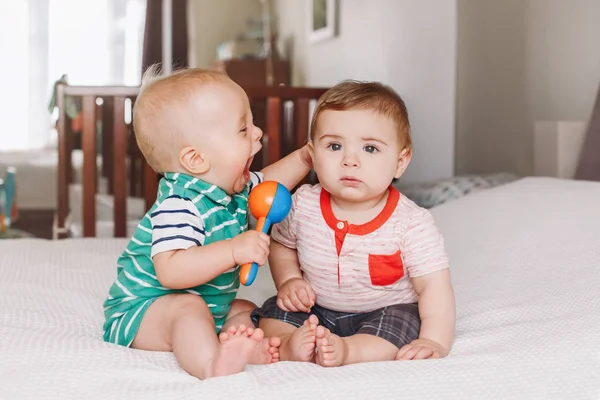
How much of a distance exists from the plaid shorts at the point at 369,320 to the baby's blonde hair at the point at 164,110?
0.85 ft

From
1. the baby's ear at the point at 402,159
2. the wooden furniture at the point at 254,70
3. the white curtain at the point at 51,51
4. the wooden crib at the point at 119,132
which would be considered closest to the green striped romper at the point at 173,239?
the baby's ear at the point at 402,159

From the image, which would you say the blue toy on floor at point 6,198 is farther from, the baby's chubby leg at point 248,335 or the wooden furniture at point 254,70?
the baby's chubby leg at point 248,335

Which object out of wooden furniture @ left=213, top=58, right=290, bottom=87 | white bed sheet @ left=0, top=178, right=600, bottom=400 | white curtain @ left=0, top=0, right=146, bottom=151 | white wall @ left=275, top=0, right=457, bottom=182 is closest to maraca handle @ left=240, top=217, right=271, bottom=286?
white bed sheet @ left=0, top=178, right=600, bottom=400

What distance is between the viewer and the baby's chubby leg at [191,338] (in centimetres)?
89

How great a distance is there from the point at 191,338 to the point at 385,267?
298 millimetres

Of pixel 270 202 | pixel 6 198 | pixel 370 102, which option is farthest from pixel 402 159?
pixel 6 198

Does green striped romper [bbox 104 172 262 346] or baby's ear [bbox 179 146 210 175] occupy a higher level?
baby's ear [bbox 179 146 210 175]

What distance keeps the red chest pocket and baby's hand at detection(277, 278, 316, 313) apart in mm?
93

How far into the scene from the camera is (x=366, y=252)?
111 centimetres

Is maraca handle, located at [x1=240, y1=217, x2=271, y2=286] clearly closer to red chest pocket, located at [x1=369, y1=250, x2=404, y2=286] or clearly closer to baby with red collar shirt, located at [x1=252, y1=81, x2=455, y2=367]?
baby with red collar shirt, located at [x1=252, y1=81, x2=455, y2=367]

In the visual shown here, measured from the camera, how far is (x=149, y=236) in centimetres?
110

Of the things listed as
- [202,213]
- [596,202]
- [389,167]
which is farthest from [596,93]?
[202,213]

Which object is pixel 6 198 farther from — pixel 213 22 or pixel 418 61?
pixel 213 22

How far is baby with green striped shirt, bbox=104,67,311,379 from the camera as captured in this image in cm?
100
